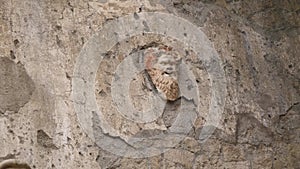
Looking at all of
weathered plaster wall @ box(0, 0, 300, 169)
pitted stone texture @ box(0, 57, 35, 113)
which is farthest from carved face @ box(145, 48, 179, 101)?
pitted stone texture @ box(0, 57, 35, 113)

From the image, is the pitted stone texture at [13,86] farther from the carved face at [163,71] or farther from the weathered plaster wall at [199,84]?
the carved face at [163,71]

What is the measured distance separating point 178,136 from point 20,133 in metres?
0.46

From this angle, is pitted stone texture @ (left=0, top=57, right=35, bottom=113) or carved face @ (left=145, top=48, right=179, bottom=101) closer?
pitted stone texture @ (left=0, top=57, right=35, bottom=113)

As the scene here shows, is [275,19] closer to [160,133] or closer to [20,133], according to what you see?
[160,133]

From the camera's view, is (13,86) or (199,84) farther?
(199,84)

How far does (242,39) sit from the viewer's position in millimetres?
2086

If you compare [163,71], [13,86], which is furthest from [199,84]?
[13,86]

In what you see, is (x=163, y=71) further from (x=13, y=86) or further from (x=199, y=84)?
(x=13, y=86)

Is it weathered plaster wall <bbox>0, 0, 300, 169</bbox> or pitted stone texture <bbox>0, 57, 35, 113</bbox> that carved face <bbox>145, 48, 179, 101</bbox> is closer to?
weathered plaster wall <bbox>0, 0, 300, 169</bbox>

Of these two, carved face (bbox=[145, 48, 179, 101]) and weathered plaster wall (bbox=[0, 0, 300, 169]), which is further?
carved face (bbox=[145, 48, 179, 101])

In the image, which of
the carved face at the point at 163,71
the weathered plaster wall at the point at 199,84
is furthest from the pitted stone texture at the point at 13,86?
the carved face at the point at 163,71

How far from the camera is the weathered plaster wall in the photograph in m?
1.71

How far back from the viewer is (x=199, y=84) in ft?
6.50

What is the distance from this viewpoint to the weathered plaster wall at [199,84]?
5.60 ft
